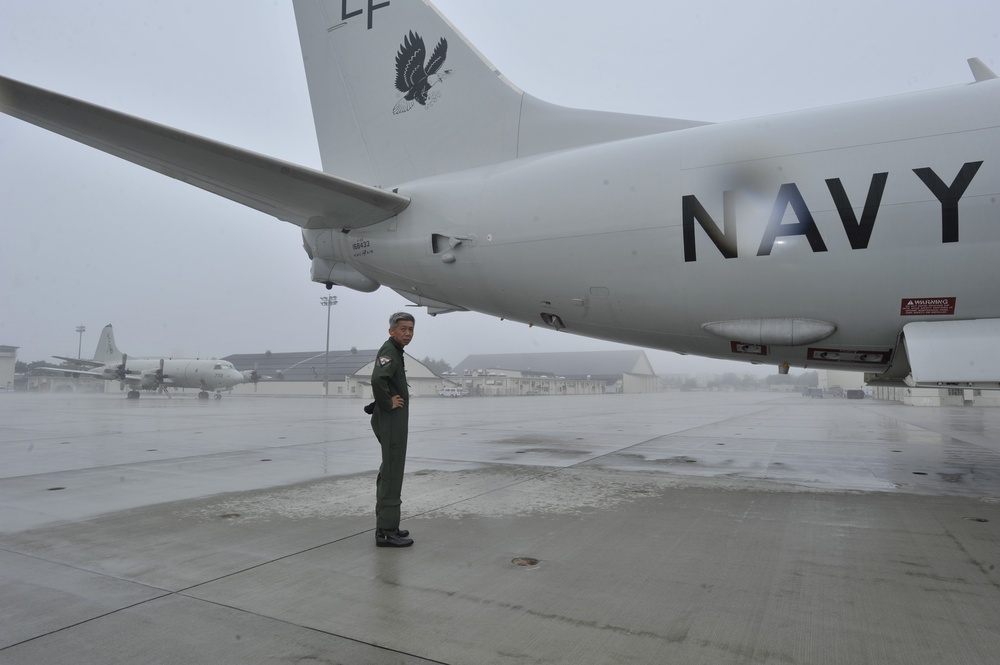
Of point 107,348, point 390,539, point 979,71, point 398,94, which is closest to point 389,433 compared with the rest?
point 390,539

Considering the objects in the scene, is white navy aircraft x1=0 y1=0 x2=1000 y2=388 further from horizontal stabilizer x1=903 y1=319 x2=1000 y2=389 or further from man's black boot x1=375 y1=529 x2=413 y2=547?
man's black boot x1=375 y1=529 x2=413 y2=547

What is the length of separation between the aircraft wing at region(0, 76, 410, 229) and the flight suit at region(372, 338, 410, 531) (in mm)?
2802

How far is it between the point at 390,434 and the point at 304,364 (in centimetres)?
6083

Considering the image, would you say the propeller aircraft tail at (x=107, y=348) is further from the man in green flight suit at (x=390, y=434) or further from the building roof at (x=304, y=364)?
the man in green flight suit at (x=390, y=434)

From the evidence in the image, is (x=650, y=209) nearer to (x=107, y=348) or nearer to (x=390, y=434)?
(x=390, y=434)

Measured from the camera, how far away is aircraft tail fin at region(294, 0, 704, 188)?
6.91 meters

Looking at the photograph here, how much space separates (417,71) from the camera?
767 centimetres

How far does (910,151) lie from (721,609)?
423 centimetres

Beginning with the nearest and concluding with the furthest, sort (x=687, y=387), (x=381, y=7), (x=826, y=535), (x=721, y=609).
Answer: (x=721, y=609) → (x=826, y=535) → (x=381, y=7) → (x=687, y=387)

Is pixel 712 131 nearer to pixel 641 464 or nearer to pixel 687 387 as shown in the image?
pixel 641 464

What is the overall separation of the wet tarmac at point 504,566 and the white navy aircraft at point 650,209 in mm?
1676

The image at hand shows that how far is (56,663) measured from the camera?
2.23 meters

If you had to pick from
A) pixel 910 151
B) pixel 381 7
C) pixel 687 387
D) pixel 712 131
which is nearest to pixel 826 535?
pixel 910 151

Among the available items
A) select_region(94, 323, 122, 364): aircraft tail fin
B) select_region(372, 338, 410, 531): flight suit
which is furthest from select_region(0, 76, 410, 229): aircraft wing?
select_region(94, 323, 122, 364): aircraft tail fin
